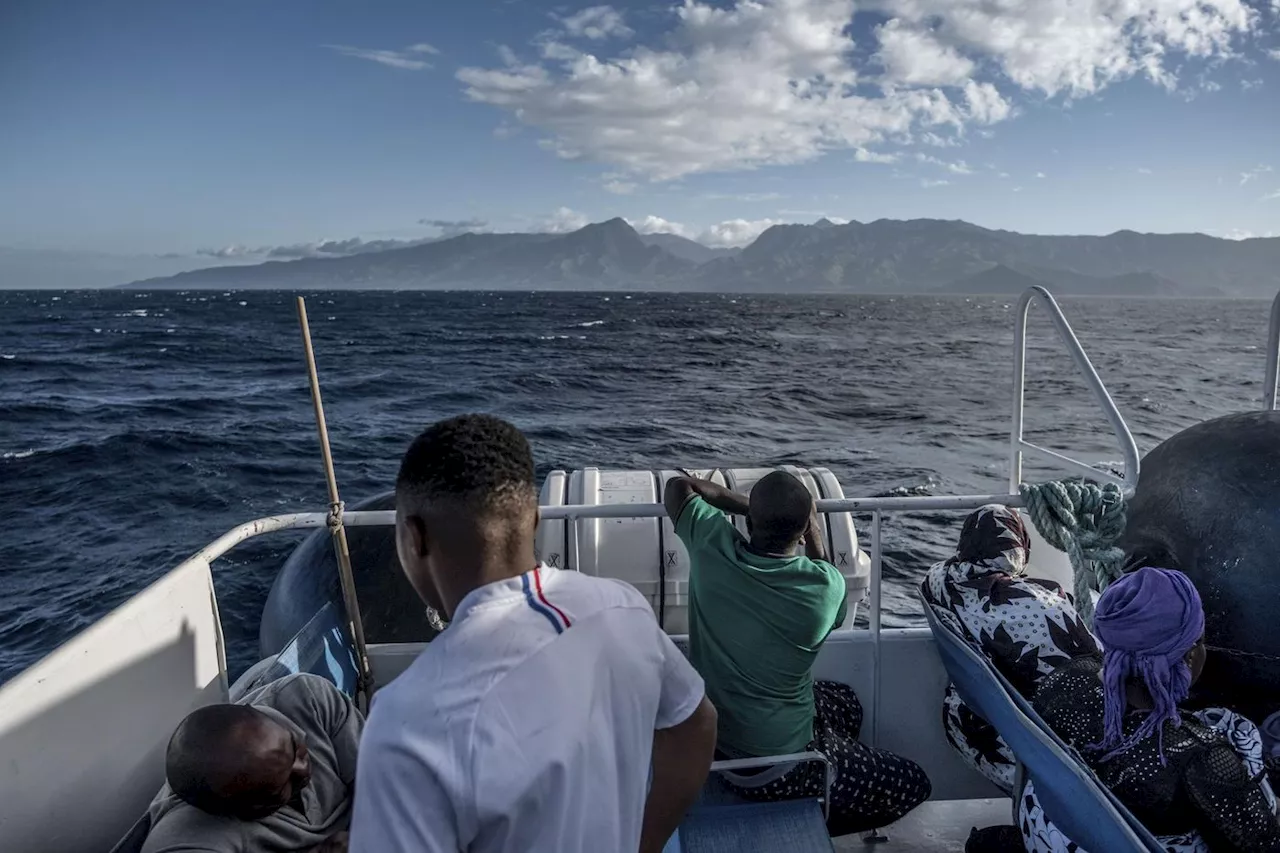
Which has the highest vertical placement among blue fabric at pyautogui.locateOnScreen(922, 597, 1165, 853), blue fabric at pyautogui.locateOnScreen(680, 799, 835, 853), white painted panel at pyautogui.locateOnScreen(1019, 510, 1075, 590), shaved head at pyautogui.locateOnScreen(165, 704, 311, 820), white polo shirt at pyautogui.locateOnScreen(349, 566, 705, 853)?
white polo shirt at pyautogui.locateOnScreen(349, 566, 705, 853)

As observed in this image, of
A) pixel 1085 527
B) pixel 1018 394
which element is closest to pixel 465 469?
pixel 1085 527

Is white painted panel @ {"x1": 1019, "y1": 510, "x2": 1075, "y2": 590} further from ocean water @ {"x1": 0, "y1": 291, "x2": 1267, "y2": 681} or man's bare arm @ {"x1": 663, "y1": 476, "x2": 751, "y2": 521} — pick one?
ocean water @ {"x1": 0, "y1": 291, "x2": 1267, "y2": 681}

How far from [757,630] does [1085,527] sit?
58.0 inches

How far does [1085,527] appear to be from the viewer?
3.27 meters

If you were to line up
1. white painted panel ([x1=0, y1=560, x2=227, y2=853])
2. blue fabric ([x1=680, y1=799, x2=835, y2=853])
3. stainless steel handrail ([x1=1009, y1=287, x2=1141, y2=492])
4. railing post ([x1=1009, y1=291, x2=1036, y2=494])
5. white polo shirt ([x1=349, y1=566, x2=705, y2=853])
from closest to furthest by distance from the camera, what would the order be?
1. white polo shirt ([x1=349, y1=566, x2=705, y2=853])
2. white painted panel ([x1=0, y1=560, x2=227, y2=853])
3. blue fabric ([x1=680, y1=799, x2=835, y2=853])
4. stainless steel handrail ([x1=1009, y1=287, x2=1141, y2=492])
5. railing post ([x1=1009, y1=291, x2=1036, y2=494])

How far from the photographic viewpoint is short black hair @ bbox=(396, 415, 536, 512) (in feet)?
4.49

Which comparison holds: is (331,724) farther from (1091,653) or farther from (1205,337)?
(1205,337)

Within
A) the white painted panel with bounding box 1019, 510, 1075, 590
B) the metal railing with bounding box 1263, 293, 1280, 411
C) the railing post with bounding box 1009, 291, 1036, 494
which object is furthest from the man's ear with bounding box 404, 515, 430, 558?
the metal railing with bounding box 1263, 293, 1280, 411

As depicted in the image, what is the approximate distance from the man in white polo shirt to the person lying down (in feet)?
3.59

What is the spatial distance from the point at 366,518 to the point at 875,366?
40.9 m

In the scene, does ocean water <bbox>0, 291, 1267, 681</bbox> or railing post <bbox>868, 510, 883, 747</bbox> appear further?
ocean water <bbox>0, 291, 1267, 681</bbox>

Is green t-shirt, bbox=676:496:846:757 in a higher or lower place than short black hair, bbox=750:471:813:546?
lower

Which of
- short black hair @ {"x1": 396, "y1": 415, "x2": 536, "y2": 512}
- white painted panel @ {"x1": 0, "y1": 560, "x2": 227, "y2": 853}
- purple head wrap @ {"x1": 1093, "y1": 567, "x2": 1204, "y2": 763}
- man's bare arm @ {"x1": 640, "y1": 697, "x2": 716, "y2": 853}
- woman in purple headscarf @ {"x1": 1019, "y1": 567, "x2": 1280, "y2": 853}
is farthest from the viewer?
purple head wrap @ {"x1": 1093, "y1": 567, "x2": 1204, "y2": 763}

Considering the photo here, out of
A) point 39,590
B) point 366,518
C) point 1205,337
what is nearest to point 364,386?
point 39,590
